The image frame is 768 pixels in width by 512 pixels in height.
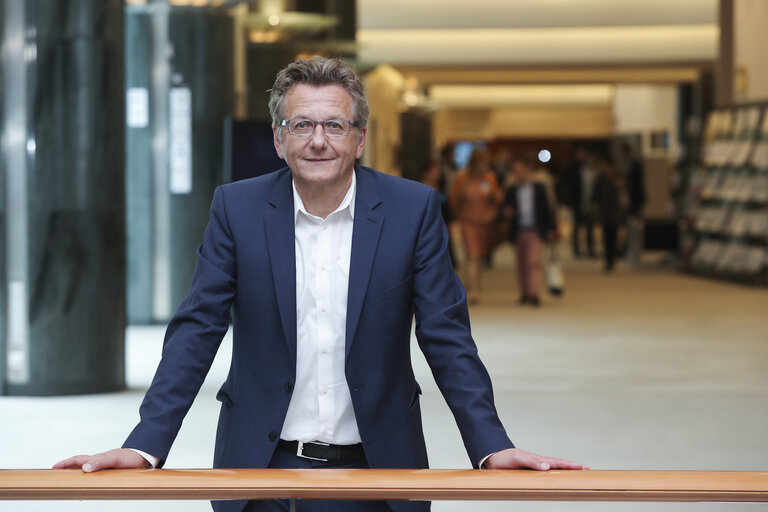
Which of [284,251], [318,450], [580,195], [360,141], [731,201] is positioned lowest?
[580,195]

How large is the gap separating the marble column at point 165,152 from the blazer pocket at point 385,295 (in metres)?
9.64

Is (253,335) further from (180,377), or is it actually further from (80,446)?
(80,446)

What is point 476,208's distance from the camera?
1427cm

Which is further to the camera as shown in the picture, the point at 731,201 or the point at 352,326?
the point at 731,201

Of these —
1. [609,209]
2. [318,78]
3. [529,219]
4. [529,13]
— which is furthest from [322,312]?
[529,13]

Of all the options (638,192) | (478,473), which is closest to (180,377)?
(478,473)

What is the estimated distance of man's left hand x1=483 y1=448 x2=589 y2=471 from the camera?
2.23m

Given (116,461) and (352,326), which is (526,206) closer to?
(352,326)

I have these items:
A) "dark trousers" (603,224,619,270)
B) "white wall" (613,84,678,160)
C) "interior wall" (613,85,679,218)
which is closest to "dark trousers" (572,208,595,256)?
"interior wall" (613,85,679,218)

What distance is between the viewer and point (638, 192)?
2242 centimetres

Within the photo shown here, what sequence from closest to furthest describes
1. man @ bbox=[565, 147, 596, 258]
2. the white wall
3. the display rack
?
1. the display rack
2. man @ bbox=[565, 147, 596, 258]
3. the white wall

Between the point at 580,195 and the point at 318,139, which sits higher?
the point at 318,139

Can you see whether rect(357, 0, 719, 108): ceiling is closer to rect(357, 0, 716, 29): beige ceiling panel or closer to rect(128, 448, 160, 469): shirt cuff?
rect(357, 0, 716, 29): beige ceiling panel

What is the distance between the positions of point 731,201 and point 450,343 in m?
16.1
